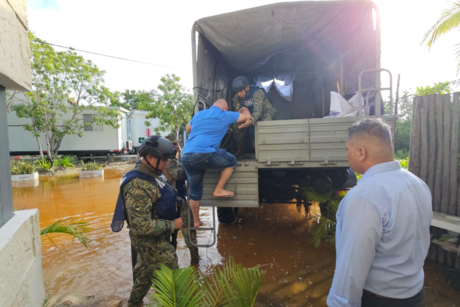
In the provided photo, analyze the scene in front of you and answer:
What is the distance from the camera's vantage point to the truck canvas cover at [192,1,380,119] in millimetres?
3740

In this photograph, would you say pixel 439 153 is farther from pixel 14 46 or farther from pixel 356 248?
pixel 14 46

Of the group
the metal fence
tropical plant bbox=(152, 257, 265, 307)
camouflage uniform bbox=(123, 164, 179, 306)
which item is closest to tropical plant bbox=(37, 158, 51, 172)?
camouflage uniform bbox=(123, 164, 179, 306)

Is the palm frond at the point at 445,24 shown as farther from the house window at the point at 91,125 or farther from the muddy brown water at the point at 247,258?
the house window at the point at 91,125

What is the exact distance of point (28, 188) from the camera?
9.85 metres

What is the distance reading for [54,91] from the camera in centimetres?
1372

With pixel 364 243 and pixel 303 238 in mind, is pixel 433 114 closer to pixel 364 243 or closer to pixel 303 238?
pixel 303 238

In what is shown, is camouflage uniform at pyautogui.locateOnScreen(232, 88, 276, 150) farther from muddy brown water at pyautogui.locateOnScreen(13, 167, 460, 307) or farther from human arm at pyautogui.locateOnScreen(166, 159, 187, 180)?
muddy brown water at pyautogui.locateOnScreen(13, 167, 460, 307)

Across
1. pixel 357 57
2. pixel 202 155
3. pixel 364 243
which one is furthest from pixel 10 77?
pixel 357 57

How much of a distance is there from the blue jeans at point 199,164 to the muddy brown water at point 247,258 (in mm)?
1201

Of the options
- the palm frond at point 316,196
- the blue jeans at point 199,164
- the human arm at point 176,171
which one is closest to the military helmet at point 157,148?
the blue jeans at point 199,164

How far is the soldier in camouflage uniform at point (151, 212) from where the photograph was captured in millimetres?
2280

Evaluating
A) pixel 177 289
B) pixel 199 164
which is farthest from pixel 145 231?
pixel 199 164

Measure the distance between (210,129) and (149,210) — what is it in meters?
1.29

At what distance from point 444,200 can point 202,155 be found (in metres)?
3.14
